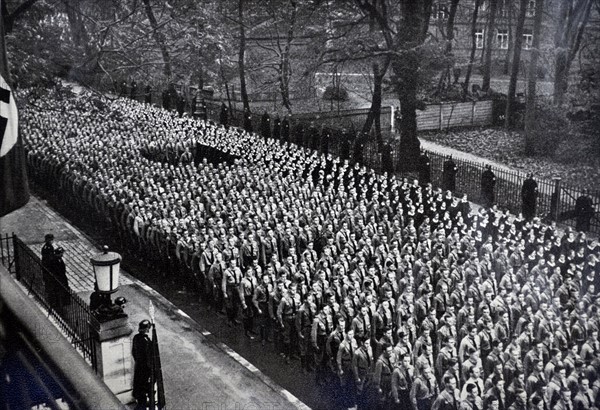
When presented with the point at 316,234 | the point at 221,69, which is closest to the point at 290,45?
the point at 221,69

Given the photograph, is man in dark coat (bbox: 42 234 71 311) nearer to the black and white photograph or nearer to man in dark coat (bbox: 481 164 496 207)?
the black and white photograph

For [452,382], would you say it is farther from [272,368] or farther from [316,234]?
[316,234]

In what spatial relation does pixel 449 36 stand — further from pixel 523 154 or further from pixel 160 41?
pixel 160 41

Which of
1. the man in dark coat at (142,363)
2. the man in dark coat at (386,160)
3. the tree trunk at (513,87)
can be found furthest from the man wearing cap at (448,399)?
the tree trunk at (513,87)

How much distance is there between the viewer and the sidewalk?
874 centimetres

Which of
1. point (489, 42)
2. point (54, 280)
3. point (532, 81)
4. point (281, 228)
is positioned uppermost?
point (489, 42)

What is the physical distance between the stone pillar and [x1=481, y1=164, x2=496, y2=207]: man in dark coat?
34.8ft

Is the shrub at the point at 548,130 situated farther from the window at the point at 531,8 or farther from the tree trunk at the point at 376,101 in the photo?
the window at the point at 531,8

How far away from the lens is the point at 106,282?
7.62 m

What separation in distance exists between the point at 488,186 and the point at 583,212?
101 inches

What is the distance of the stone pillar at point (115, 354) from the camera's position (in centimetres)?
801

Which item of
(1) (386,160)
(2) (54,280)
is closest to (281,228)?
(2) (54,280)

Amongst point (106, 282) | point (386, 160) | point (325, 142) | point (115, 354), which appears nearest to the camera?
point (106, 282)

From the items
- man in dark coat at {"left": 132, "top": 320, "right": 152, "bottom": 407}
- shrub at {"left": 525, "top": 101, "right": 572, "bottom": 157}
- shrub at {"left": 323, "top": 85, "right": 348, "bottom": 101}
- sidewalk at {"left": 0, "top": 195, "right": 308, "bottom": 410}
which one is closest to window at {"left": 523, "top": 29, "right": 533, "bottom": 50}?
shrub at {"left": 323, "top": 85, "right": 348, "bottom": 101}
